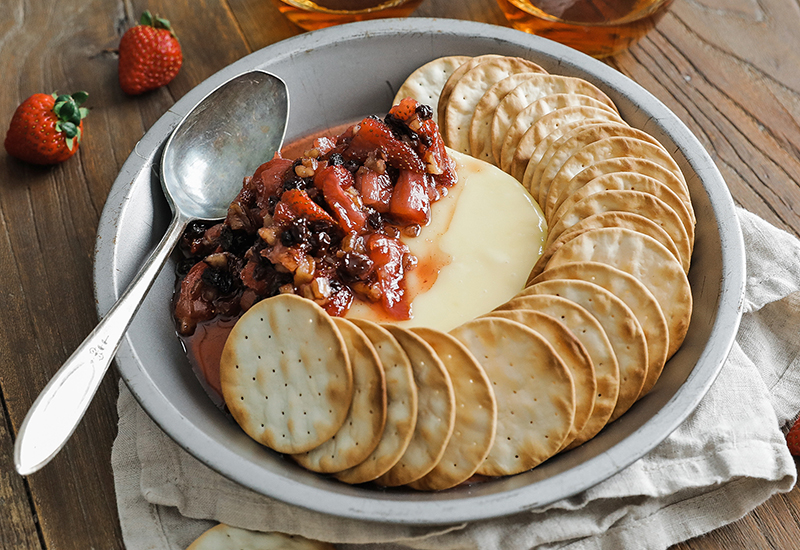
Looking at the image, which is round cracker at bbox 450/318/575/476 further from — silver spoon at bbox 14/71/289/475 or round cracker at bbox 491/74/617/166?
silver spoon at bbox 14/71/289/475

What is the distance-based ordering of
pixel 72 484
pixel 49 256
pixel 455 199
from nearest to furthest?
pixel 72 484 → pixel 455 199 → pixel 49 256

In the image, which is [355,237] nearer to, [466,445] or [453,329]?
[453,329]

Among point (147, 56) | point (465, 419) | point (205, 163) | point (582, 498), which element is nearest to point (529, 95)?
point (205, 163)

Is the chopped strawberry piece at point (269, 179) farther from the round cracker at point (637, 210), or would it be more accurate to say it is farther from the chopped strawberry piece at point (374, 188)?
the round cracker at point (637, 210)

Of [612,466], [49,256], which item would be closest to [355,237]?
[612,466]

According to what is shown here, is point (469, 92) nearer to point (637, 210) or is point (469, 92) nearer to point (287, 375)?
point (637, 210)

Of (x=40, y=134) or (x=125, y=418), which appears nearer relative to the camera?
(x=125, y=418)

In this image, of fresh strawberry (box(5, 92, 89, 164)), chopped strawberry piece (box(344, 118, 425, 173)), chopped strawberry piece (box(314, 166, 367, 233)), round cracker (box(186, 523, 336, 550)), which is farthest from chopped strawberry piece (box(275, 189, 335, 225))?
fresh strawberry (box(5, 92, 89, 164))

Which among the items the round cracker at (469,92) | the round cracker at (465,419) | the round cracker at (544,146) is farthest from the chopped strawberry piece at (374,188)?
the round cracker at (465,419)
